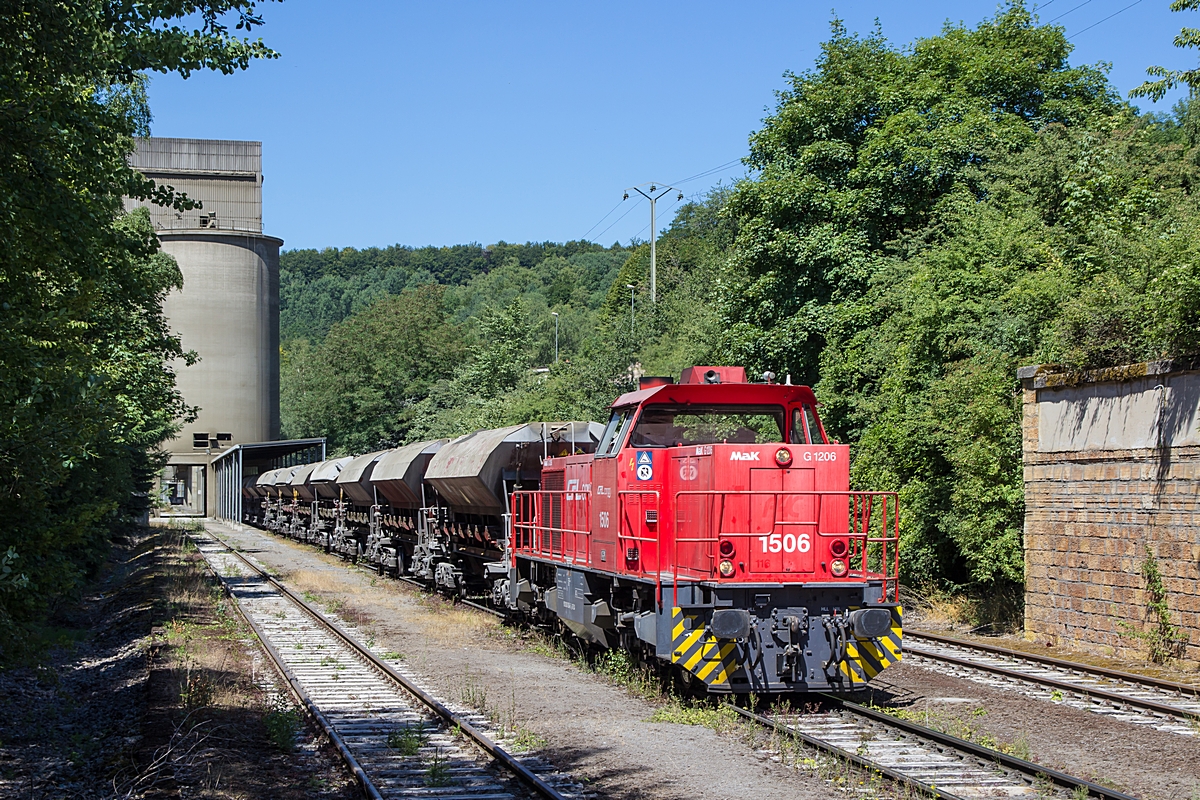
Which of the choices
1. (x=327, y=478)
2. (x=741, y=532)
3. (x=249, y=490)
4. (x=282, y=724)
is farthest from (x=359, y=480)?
(x=249, y=490)

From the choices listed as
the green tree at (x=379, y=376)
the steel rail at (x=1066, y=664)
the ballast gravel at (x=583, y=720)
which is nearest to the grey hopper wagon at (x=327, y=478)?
the ballast gravel at (x=583, y=720)

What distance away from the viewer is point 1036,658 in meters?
13.9

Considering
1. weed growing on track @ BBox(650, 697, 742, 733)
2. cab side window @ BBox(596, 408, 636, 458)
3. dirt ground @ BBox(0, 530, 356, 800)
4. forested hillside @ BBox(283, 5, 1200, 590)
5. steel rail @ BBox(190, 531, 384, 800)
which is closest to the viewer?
steel rail @ BBox(190, 531, 384, 800)

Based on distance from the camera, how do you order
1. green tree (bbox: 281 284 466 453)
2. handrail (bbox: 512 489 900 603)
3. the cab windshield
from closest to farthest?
handrail (bbox: 512 489 900 603) < the cab windshield < green tree (bbox: 281 284 466 453)

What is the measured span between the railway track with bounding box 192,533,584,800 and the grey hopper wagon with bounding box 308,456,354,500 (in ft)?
53.8

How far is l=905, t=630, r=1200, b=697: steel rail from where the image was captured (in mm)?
11737

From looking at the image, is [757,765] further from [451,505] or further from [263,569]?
[263,569]

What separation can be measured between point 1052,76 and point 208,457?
2286 inches

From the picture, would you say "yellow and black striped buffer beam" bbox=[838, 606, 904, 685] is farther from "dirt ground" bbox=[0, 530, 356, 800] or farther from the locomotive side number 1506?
"dirt ground" bbox=[0, 530, 356, 800]

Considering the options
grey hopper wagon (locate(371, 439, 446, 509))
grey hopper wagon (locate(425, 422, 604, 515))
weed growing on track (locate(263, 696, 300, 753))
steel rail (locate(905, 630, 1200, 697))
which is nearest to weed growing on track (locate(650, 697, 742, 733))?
weed growing on track (locate(263, 696, 300, 753))

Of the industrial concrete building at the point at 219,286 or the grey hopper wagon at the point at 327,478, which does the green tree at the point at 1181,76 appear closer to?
the grey hopper wagon at the point at 327,478

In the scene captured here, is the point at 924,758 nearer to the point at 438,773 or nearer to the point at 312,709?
the point at 438,773

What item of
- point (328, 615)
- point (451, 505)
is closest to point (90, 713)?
point (328, 615)

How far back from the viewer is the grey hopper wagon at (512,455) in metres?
17.4
